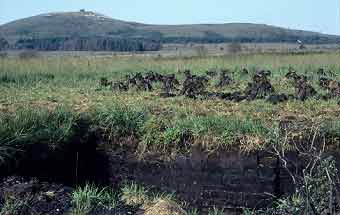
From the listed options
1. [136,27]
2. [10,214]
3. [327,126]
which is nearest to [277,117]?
[327,126]

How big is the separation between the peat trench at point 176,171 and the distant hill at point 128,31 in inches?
2834

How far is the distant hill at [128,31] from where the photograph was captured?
96.1m

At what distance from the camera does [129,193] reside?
23.1 feet

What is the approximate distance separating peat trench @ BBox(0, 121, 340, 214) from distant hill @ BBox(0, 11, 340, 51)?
2834 inches

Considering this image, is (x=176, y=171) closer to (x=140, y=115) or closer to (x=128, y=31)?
(x=140, y=115)

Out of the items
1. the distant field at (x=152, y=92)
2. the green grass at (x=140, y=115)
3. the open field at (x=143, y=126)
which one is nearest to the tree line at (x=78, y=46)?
the distant field at (x=152, y=92)

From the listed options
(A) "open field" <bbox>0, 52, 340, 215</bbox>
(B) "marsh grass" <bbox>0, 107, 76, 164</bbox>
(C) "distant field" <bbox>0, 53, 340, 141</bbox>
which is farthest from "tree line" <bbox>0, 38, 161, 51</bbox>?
(B) "marsh grass" <bbox>0, 107, 76, 164</bbox>

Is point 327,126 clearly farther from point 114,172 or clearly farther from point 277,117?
point 114,172

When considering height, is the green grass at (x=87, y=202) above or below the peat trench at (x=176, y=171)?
above

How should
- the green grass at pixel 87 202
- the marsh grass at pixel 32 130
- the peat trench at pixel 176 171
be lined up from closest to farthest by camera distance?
1. the green grass at pixel 87 202
2. the marsh grass at pixel 32 130
3. the peat trench at pixel 176 171

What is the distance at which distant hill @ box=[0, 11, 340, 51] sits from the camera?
9612 centimetres

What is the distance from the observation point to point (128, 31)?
112062 mm

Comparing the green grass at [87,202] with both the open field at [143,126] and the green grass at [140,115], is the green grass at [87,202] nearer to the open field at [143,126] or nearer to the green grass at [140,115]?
the open field at [143,126]

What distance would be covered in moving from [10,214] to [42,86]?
10720mm
